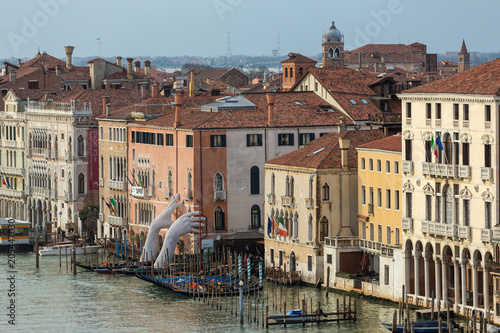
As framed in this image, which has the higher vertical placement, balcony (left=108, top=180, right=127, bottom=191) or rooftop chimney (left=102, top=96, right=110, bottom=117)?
rooftop chimney (left=102, top=96, right=110, bottom=117)

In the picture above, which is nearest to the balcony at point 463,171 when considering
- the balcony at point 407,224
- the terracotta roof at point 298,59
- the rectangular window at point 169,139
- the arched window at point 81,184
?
the balcony at point 407,224

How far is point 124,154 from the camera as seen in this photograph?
7650cm

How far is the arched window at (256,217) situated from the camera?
69.3 m

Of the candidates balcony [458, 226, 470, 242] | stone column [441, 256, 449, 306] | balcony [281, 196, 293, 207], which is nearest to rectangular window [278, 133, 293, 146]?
balcony [281, 196, 293, 207]

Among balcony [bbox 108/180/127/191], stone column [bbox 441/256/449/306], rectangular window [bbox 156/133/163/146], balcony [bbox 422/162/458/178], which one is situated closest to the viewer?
balcony [bbox 422/162/458/178]

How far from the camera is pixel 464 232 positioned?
168ft

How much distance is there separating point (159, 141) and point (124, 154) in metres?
4.53

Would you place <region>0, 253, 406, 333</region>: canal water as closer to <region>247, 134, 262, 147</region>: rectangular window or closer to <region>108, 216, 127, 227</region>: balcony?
<region>247, 134, 262, 147</region>: rectangular window

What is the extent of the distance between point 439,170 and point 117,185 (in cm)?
2768

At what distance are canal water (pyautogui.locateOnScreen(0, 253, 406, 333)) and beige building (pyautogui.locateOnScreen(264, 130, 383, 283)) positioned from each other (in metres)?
1.82

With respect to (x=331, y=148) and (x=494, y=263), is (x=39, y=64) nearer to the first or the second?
(x=331, y=148)

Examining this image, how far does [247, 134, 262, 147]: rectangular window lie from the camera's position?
227 ft

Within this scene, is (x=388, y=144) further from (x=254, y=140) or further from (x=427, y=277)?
(x=254, y=140)

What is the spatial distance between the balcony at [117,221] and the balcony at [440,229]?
25416 mm
